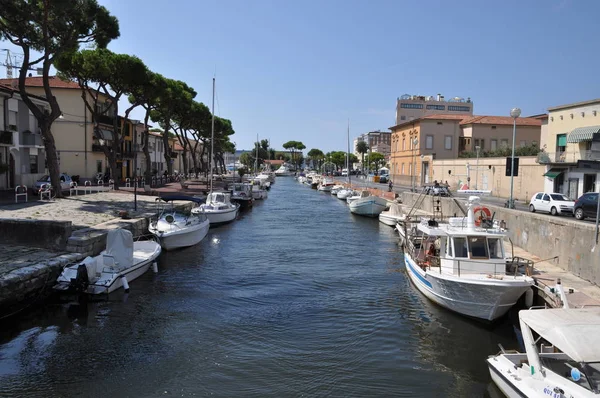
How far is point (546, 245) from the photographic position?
1775 centimetres

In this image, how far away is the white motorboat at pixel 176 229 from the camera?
23.0 metres

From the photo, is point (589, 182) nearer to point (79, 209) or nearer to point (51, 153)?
point (79, 209)

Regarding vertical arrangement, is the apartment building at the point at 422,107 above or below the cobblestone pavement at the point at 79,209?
above

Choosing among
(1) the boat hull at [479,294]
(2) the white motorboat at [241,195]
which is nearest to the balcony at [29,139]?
(2) the white motorboat at [241,195]

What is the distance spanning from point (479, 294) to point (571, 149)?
3118 centimetres

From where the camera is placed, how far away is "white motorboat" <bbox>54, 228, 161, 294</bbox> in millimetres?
14586

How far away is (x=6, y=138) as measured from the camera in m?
32.3

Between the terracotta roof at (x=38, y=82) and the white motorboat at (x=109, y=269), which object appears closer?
the white motorboat at (x=109, y=269)

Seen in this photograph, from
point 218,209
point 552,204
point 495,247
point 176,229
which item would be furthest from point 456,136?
point 495,247

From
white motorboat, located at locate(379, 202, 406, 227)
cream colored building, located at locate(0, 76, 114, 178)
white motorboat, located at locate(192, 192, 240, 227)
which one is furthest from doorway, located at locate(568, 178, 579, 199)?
cream colored building, located at locate(0, 76, 114, 178)

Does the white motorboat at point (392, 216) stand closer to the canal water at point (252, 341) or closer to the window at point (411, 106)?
the canal water at point (252, 341)

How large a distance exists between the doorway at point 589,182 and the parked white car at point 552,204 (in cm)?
805

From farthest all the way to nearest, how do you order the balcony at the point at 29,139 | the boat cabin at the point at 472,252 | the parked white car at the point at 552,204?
1. the balcony at the point at 29,139
2. the parked white car at the point at 552,204
3. the boat cabin at the point at 472,252

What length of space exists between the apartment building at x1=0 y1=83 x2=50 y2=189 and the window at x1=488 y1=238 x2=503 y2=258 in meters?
30.7
